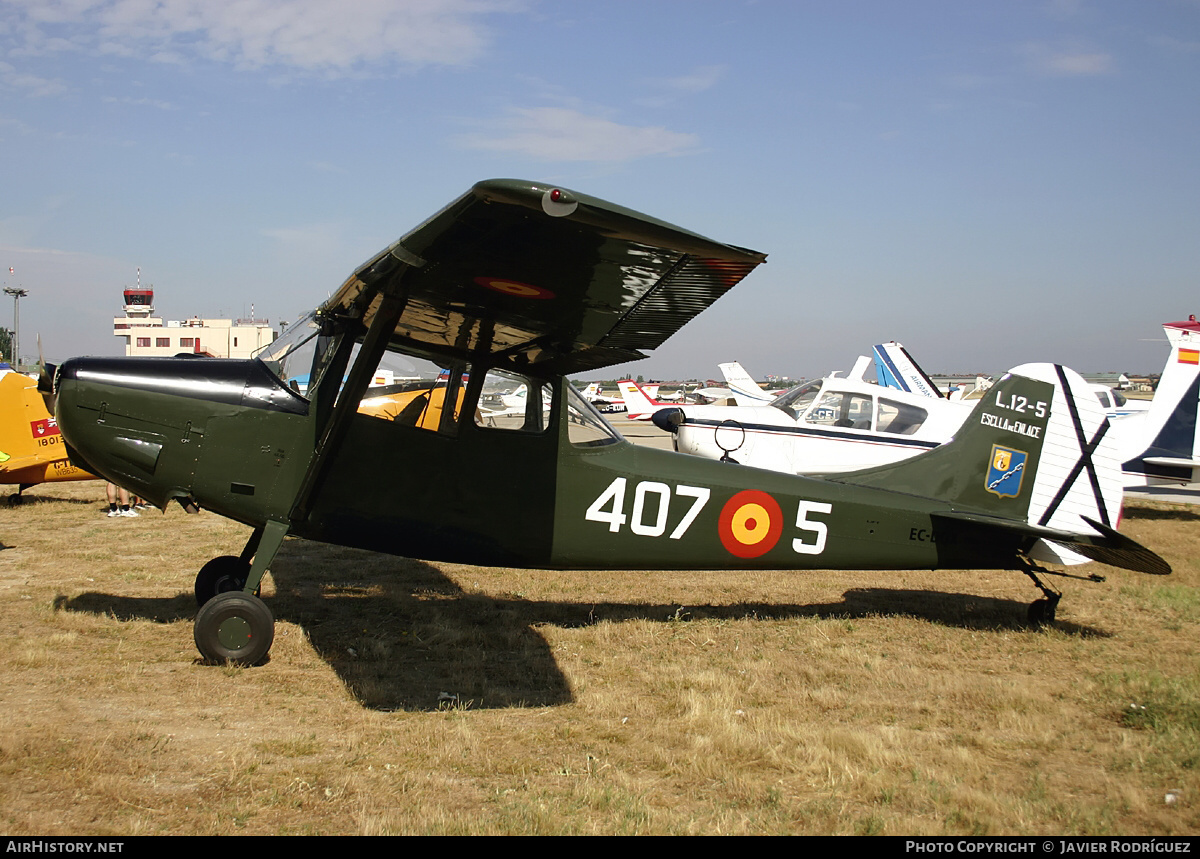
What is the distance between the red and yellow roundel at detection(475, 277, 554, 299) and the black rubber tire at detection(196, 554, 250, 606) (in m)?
3.16

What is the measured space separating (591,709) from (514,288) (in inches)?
97.8

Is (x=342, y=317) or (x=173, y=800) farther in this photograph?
(x=342, y=317)

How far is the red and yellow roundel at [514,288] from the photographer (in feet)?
15.1

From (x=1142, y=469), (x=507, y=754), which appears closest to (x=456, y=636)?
(x=507, y=754)

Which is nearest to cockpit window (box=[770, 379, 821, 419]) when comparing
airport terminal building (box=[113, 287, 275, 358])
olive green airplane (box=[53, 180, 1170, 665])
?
olive green airplane (box=[53, 180, 1170, 665])

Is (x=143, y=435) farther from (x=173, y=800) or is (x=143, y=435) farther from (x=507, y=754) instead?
(x=507, y=754)

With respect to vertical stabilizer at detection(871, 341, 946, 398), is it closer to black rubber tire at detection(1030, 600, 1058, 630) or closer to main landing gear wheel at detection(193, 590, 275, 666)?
black rubber tire at detection(1030, 600, 1058, 630)

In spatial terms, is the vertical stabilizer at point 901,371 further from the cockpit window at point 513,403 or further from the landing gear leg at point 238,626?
the landing gear leg at point 238,626

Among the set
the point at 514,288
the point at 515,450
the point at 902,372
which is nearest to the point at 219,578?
the point at 515,450

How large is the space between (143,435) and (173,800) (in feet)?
8.46

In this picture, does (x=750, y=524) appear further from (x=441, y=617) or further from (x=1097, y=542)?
(x=1097, y=542)

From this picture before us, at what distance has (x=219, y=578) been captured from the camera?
627 cm

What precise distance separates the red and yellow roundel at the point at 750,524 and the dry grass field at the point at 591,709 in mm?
709

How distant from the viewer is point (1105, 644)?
6.36 m
